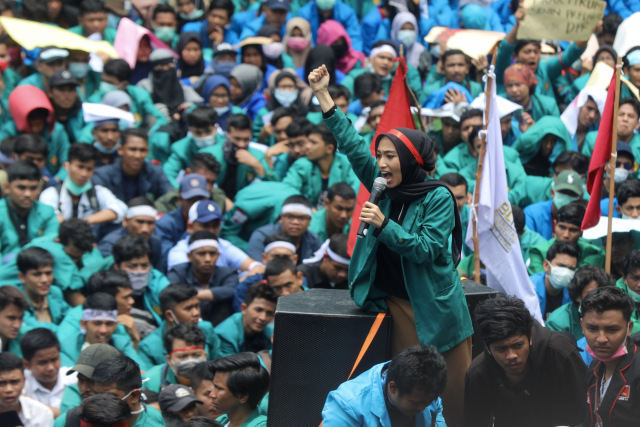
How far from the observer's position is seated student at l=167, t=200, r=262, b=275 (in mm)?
8273

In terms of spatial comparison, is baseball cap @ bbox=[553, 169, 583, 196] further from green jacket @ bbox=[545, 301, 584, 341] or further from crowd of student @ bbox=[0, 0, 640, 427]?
green jacket @ bbox=[545, 301, 584, 341]

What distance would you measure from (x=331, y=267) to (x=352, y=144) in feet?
9.66

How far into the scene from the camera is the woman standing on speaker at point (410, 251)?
463 centimetres

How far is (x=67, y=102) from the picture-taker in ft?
32.6

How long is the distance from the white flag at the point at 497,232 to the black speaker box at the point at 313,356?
1918 millimetres

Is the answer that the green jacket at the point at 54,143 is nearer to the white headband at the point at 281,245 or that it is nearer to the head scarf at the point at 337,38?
the white headband at the point at 281,245

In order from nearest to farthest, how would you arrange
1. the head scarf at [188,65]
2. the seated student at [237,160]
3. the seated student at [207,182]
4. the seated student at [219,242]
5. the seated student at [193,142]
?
the seated student at [219,242] < the seated student at [207,182] < the seated student at [237,160] < the seated student at [193,142] < the head scarf at [188,65]

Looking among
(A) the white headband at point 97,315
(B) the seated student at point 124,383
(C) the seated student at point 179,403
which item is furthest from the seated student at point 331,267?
(B) the seated student at point 124,383

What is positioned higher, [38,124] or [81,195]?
[38,124]

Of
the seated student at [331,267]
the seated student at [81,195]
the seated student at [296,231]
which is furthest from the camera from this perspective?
the seated student at [81,195]

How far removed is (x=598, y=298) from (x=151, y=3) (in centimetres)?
934

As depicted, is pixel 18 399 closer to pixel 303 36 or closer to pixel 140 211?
pixel 140 211

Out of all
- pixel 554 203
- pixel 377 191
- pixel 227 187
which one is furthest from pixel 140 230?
pixel 377 191

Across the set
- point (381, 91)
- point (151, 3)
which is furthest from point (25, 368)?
point (151, 3)
